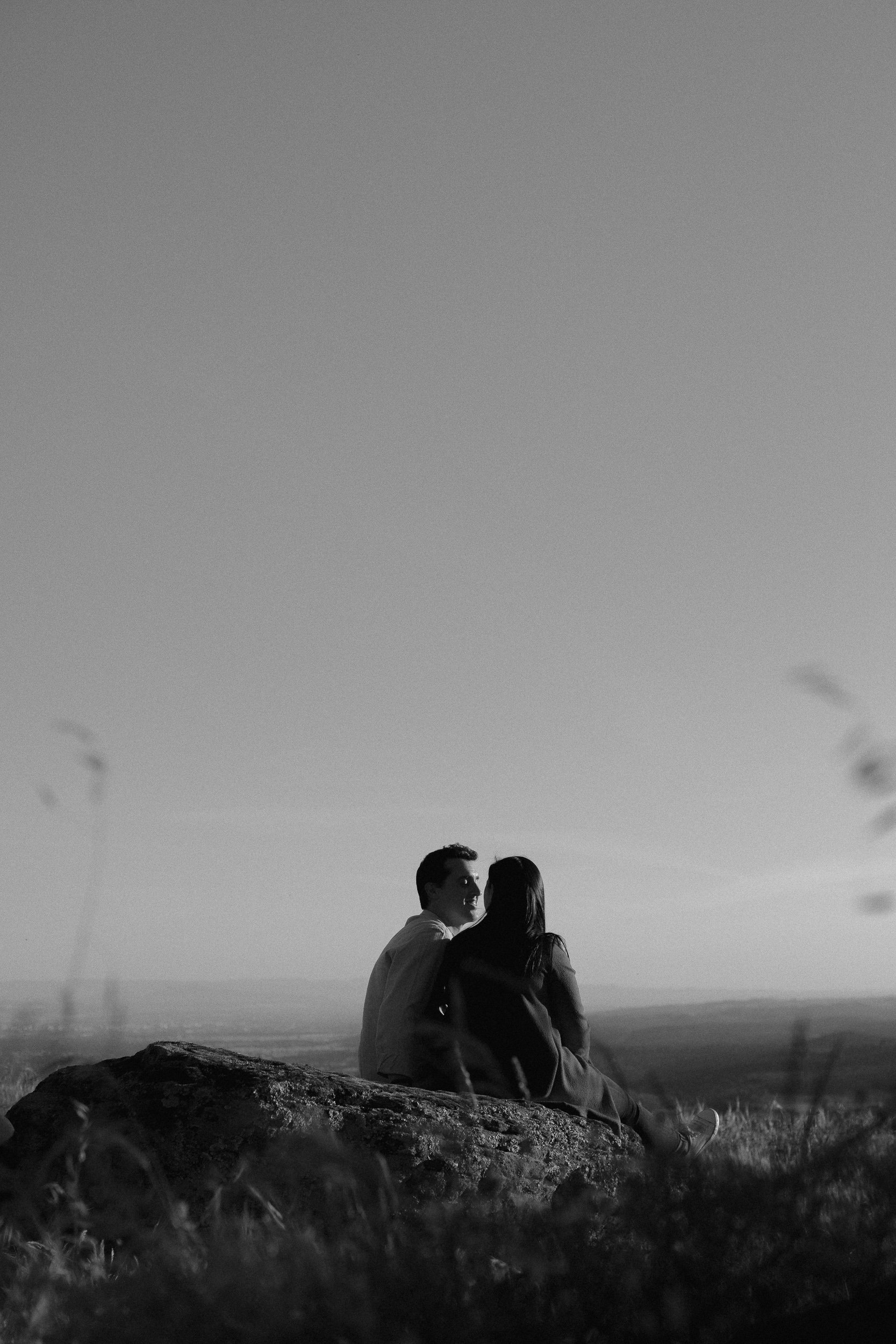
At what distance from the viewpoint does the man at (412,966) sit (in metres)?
6.11

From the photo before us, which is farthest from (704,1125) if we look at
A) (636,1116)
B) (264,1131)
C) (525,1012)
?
(264,1131)

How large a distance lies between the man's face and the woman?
46 cm

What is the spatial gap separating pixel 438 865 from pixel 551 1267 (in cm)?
404

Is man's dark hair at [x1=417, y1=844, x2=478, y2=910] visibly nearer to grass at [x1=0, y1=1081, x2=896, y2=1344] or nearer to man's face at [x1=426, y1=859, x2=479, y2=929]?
man's face at [x1=426, y1=859, x2=479, y2=929]

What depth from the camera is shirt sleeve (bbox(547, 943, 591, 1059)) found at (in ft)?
20.1

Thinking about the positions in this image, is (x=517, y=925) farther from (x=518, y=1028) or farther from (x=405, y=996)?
(x=405, y=996)

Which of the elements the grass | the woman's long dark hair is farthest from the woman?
the grass

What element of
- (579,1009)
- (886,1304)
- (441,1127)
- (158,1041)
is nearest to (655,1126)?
(579,1009)

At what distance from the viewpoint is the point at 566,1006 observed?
623 cm

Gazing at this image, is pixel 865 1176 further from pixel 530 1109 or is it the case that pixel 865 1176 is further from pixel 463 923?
pixel 463 923

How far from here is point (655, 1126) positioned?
6.20 metres

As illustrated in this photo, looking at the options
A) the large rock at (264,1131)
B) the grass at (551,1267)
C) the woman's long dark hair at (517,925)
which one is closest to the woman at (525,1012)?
the woman's long dark hair at (517,925)

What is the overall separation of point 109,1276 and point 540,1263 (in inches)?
58.1

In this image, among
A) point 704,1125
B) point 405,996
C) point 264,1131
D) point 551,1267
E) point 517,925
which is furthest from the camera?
point 704,1125
